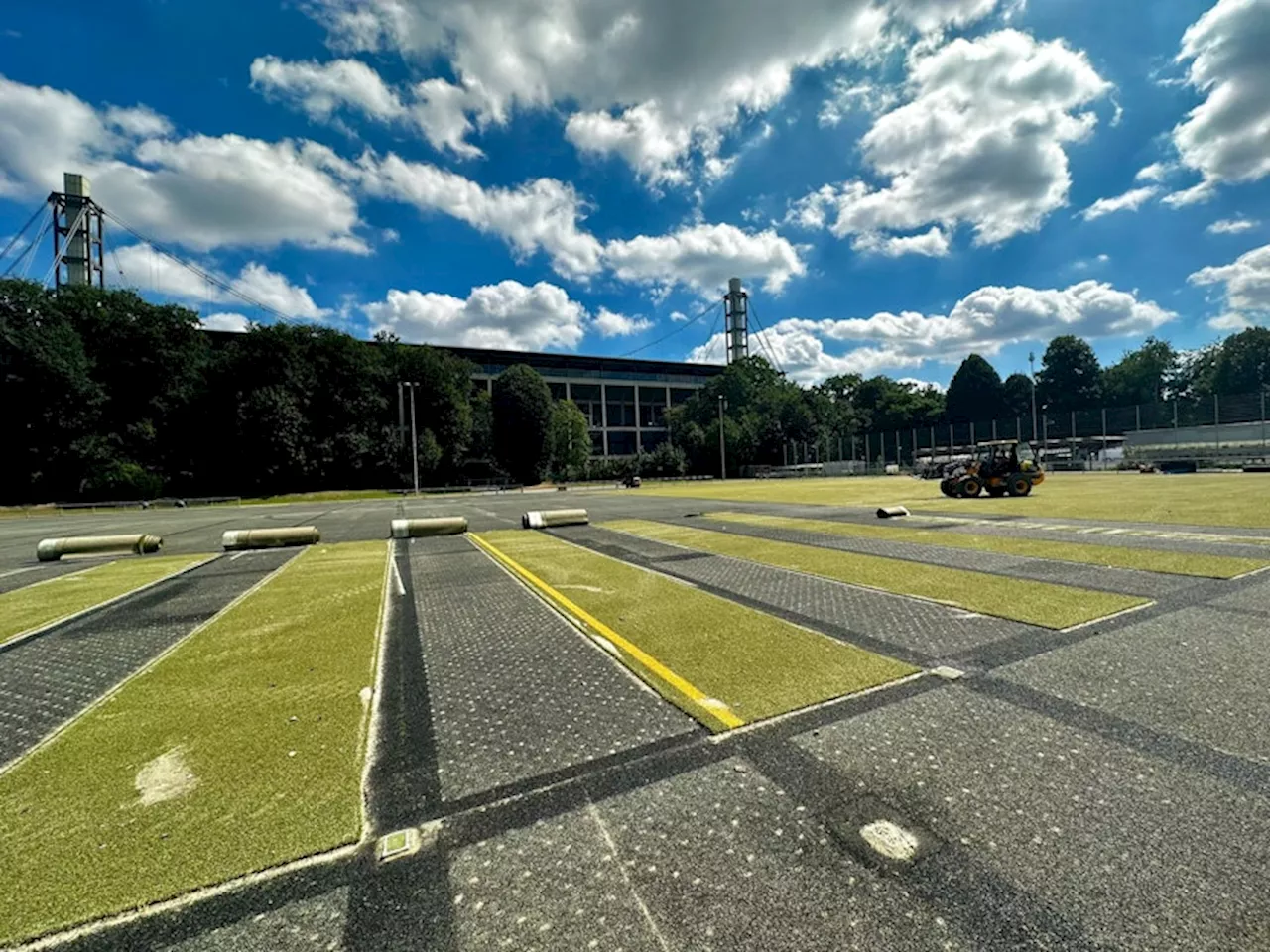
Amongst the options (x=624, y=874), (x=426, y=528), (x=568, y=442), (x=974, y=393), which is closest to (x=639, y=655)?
(x=624, y=874)

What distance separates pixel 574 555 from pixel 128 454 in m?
52.6

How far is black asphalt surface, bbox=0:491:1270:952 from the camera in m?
2.11

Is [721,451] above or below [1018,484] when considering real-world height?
above

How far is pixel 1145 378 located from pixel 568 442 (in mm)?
102620

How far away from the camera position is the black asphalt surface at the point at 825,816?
2109mm

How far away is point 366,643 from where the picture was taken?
19.3 ft

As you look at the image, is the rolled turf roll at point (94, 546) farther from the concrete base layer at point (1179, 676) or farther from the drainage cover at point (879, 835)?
the concrete base layer at point (1179, 676)

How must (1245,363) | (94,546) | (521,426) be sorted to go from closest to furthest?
(94,546), (521,426), (1245,363)

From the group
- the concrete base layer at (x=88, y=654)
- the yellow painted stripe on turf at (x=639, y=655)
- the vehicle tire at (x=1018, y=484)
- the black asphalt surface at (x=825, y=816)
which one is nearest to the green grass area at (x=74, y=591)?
the concrete base layer at (x=88, y=654)

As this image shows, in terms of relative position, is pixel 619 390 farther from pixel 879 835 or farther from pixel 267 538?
pixel 879 835

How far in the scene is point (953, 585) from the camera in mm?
7629

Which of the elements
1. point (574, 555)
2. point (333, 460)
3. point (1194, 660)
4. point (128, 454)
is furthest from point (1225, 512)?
point (128, 454)

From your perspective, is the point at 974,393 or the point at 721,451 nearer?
the point at 721,451

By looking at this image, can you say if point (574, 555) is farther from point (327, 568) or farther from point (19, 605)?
point (19, 605)
